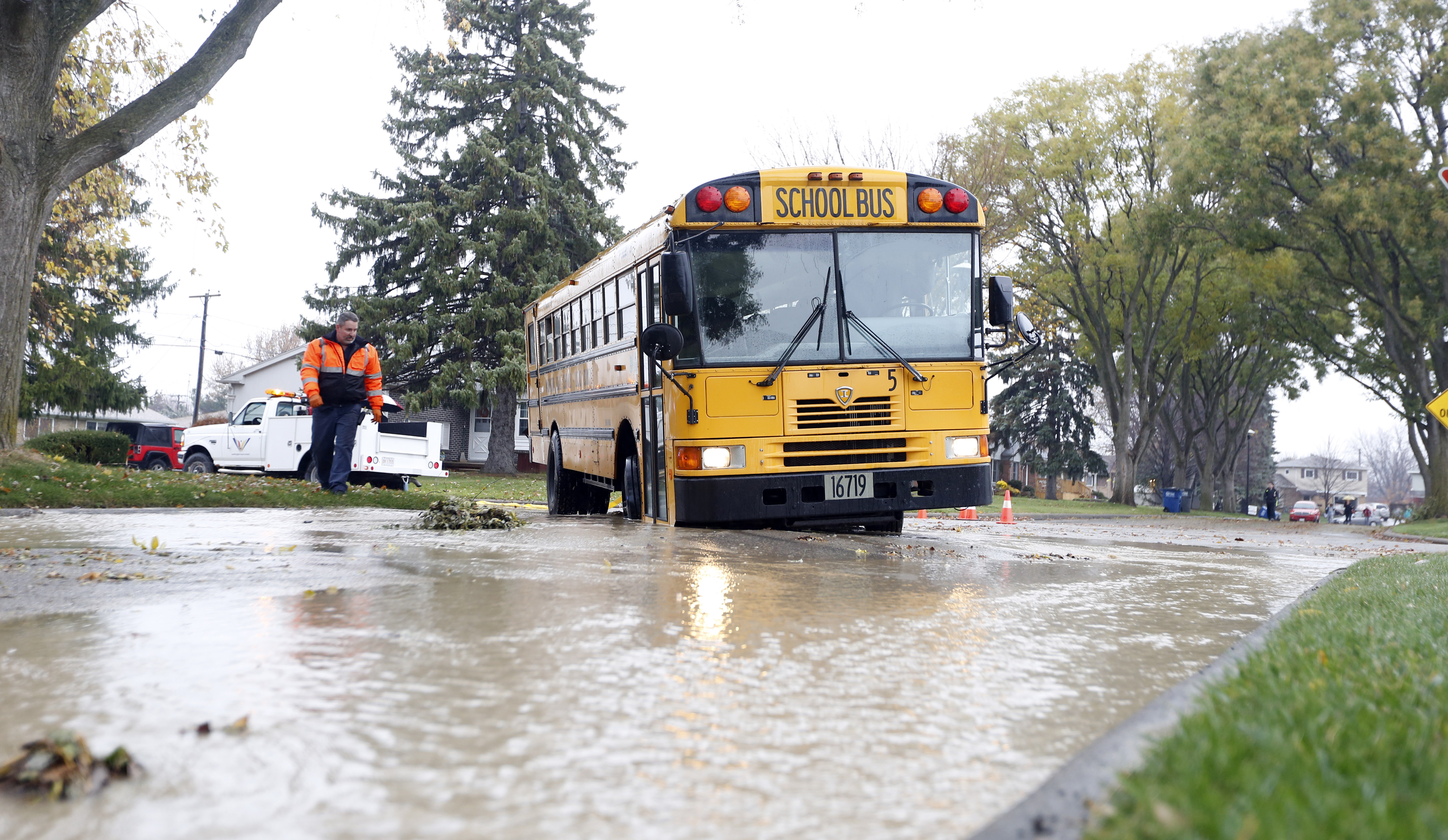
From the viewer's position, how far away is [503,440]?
39.8 meters

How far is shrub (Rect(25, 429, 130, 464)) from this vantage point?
103 ft

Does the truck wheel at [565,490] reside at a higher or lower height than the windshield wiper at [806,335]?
lower

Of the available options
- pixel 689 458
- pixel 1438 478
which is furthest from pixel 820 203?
pixel 1438 478

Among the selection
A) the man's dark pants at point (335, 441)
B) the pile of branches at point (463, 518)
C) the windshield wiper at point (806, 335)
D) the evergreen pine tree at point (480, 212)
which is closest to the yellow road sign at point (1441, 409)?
the windshield wiper at point (806, 335)

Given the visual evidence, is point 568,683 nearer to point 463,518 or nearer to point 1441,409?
point 463,518

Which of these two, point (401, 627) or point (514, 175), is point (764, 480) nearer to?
point (401, 627)

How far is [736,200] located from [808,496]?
2.58m

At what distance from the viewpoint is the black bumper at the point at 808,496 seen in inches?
374

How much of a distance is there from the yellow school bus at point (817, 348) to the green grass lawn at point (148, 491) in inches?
129

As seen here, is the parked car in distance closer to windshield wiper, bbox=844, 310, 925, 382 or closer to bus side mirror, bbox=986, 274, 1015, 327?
bus side mirror, bbox=986, 274, 1015, 327

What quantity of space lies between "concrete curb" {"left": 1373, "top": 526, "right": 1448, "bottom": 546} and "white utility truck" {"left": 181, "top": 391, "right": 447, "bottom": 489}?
64.7 feet

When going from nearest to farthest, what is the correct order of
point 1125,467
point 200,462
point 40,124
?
point 40,124
point 200,462
point 1125,467

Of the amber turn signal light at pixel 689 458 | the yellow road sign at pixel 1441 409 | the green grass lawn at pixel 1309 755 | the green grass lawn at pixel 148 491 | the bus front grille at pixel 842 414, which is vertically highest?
the yellow road sign at pixel 1441 409

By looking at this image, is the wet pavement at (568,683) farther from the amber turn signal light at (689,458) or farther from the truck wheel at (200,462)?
the truck wheel at (200,462)
